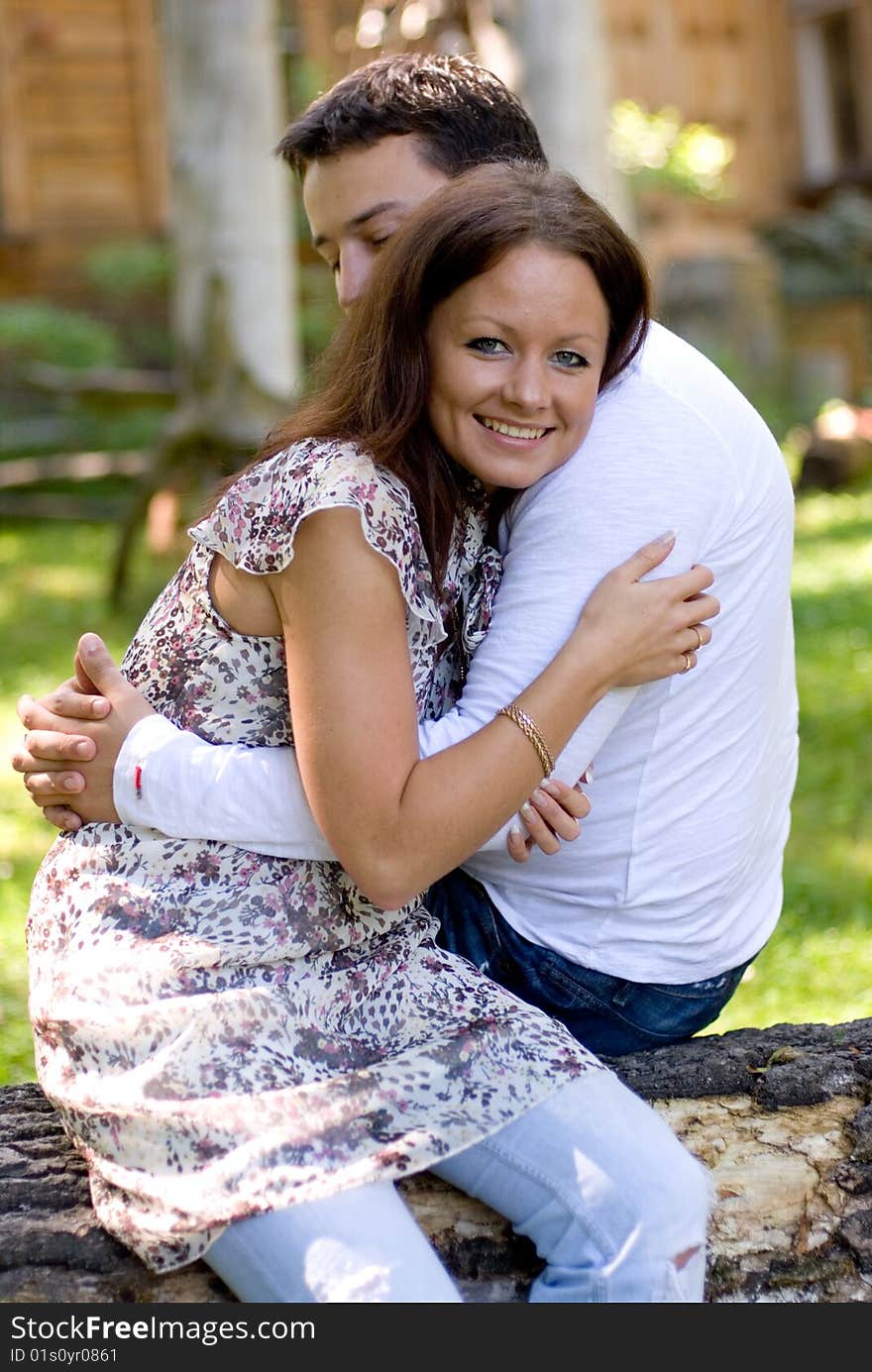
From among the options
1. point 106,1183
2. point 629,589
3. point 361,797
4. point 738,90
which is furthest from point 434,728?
point 738,90

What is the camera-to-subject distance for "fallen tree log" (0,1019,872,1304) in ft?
6.77

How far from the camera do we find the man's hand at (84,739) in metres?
2.19

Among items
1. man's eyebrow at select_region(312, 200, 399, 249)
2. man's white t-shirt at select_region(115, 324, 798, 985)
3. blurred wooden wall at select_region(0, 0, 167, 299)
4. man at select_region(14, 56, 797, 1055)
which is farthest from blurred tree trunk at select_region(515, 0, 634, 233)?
blurred wooden wall at select_region(0, 0, 167, 299)

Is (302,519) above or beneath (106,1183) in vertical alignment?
above

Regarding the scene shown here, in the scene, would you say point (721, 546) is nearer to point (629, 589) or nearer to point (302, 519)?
point (629, 589)

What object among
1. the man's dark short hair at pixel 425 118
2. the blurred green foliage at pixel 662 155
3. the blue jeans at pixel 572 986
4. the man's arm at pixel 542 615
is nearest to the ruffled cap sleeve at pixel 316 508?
the man's arm at pixel 542 615

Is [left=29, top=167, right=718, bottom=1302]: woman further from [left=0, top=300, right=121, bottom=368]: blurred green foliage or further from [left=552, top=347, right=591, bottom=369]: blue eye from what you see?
[left=0, top=300, right=121, bottom=368]: blurred green foliage

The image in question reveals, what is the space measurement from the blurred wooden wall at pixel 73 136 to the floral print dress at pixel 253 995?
1228cm

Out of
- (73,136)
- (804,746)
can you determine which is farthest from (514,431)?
(73,136)

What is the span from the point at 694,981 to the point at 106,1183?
2.79 feet

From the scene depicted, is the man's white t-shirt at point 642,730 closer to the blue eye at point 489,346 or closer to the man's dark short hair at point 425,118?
the blue eye at point 489,346

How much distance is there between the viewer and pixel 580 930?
2.28 m

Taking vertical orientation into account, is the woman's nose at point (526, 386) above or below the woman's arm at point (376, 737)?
above

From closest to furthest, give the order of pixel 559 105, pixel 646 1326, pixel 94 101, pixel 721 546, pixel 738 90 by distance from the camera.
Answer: pixel 646 1326 < pixel 721 546 < pixel 559 105 < pixel 94 101 < pixel 738 90
